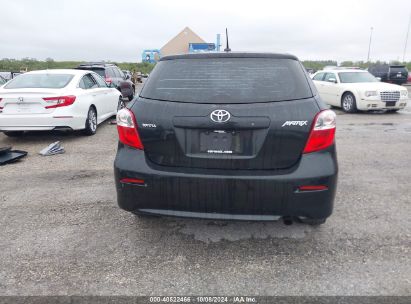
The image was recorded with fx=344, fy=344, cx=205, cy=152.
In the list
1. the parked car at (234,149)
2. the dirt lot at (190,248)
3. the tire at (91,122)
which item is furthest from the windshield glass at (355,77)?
the parked car at (234,149)

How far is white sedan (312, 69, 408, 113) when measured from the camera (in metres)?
11.2

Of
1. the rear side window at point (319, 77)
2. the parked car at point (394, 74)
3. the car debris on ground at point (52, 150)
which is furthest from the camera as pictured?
the parked car at point (394, 74)

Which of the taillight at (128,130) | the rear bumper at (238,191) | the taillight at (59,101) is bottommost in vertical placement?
the rear bumper at (238,191)

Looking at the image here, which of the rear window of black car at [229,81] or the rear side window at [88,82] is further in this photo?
the rear side window at [88,82]

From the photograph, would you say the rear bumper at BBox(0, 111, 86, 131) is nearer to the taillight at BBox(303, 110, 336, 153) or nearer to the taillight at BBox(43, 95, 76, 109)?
the taillight at BBox(43, 95, 76, 109)

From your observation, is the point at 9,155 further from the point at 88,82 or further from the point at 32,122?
the point at 88,82

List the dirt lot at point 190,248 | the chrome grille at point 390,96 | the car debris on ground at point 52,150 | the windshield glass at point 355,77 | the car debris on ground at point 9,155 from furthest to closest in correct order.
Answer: the windshield glass at point 355,77, the chrome grille at point 390,96, the car debris on ground at point 52,150, the car debris on ground at point 9,155, the dirt lot at point 190,248

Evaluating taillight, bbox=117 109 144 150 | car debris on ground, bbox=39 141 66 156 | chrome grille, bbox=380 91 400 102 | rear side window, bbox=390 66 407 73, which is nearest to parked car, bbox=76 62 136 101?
car debris on ground, bbox=39 141 66 156

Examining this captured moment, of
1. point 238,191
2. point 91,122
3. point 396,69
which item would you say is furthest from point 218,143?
point 396,69

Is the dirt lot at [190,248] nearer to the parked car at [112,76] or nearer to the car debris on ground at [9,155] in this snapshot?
the car debris on ground at [9,155]

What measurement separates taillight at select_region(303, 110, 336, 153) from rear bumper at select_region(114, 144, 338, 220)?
60 millimetres

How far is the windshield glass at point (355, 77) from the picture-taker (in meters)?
12.4

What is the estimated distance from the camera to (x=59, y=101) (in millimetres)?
6793

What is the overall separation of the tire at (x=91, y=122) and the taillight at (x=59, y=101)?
0.77 m
